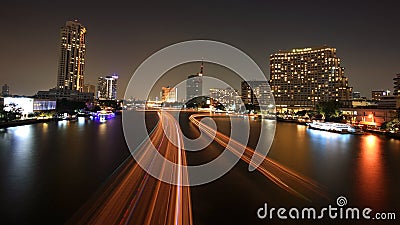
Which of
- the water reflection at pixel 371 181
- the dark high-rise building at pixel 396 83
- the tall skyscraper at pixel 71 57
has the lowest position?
the water reflection at pixel 371 181

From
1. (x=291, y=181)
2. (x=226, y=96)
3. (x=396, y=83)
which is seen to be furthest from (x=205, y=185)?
(x=226, y=96)

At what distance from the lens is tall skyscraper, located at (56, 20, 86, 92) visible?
79250 mm

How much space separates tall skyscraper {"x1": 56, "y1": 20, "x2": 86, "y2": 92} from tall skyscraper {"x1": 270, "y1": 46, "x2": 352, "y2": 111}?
192 ft

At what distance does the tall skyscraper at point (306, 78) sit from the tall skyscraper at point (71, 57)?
5856 centimetres

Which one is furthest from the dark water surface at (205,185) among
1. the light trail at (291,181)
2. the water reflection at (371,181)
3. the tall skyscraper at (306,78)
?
the tall skyscraper at (306,78)

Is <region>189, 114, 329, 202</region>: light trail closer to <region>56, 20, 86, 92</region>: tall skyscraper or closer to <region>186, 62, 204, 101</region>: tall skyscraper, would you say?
<region>186, 62, 204, 101</region>: tall skyscraper

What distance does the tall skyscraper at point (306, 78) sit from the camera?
55.7 meters

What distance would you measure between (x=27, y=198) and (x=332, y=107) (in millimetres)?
30607

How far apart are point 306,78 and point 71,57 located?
68.3 m

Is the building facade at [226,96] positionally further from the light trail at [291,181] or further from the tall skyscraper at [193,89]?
the light trail at [291,181]

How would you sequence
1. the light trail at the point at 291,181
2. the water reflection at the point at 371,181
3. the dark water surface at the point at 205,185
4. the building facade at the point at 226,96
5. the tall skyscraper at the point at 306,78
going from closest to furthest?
1. the dark water surface at the point at 205,185
2. the water reflection at the point at 371,181
3. the light trail at the point at 291,181
4. the tall skyscraper at the point at 306,78
5. the building facade at the point at 226,96

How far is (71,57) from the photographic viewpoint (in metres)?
81.1

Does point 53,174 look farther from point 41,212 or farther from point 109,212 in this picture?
point 109,212

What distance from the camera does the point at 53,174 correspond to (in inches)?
234
